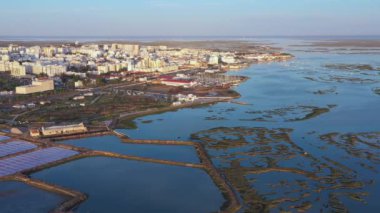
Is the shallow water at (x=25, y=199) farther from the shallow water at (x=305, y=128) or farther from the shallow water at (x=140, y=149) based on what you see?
the shallow water at (x=305, y=128)

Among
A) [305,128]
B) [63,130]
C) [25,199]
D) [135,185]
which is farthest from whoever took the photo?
[305,128]

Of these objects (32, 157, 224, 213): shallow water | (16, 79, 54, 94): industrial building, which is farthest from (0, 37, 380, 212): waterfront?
(16, 79, 54, 94): industrial building

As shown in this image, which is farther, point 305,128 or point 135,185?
point 305,128

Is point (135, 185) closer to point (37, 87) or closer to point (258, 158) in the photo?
point (258, 158)

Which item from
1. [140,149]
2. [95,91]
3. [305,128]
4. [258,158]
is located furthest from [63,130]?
[95,91]

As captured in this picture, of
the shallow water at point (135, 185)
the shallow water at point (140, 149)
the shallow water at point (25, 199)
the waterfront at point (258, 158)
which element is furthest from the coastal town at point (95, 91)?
the shallow water at point (25, 199)
